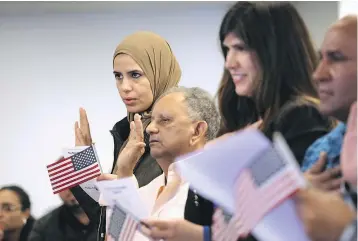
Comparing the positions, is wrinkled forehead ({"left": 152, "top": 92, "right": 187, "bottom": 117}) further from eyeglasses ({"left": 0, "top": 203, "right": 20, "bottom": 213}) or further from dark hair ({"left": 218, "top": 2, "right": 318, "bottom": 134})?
eyeglasses ({"left": 0, "top": 203, "right": 20, "bottom": 213})

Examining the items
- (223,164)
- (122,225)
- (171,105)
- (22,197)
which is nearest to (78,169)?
(171,105)

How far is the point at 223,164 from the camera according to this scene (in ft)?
4.78

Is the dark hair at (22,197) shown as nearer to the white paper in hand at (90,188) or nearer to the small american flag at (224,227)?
the white paper in hand at (90,188)

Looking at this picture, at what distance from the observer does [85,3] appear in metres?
5.38

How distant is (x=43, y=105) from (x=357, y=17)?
443 cm

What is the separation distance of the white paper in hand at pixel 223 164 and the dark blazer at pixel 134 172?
1137mm

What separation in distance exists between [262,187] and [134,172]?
1.41 m

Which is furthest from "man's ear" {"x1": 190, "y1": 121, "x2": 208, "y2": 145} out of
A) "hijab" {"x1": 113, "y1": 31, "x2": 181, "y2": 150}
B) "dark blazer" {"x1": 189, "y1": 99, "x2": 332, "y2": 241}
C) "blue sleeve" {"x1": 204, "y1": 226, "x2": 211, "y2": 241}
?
"dark blazer" {"x1": 189, "y1": 99, "x2": 332, "y2": 241}

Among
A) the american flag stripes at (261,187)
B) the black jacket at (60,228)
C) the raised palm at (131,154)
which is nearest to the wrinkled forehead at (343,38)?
the american flag stripes at (261,187)

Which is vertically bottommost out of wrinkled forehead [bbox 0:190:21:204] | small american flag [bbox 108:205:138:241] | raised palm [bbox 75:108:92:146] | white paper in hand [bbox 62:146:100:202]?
wrinkled forehead [bbox 0:190:21:204]

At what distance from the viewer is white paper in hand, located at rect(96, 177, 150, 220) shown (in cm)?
188

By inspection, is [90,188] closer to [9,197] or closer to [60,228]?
[60,228]

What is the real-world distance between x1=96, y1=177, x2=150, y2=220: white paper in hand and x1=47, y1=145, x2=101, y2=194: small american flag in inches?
38.8

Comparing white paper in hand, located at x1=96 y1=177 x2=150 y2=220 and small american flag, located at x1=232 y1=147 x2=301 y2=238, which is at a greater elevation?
small american flag, located at x1=232 y1=147 x2=301 y2=238
